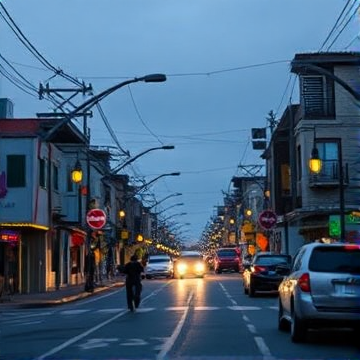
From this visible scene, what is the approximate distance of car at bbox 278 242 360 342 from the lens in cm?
1480

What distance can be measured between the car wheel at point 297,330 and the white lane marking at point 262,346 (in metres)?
0.61

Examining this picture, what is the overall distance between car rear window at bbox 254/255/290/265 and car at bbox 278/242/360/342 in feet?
52.0

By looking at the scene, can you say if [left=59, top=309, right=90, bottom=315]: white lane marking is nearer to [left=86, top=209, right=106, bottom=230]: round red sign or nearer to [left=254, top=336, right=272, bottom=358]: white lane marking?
[left=254, top=336, right=272, bottom=358]: white lane marking

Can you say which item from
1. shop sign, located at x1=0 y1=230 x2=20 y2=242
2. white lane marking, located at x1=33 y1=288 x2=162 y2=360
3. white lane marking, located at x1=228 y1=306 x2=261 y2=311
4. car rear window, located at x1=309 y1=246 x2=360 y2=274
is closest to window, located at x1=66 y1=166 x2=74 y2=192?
shop sign, located at x1=0 y1=230 x2=20 y2=242

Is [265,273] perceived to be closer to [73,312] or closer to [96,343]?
[73,312]

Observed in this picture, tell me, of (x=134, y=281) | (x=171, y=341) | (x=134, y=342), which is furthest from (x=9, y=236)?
(x=171, y=341)

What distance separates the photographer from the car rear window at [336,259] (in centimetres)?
1508

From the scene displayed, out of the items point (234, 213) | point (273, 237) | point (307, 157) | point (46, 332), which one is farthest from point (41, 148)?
point (234, 213)

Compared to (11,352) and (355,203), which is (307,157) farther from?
(11,352)

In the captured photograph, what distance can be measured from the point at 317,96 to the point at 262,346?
120 ft

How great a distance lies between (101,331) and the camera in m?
18.6

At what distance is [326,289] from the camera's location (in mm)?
14828

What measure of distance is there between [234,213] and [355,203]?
254 ft

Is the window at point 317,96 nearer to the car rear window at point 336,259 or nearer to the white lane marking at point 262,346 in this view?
the white lane marking at point 262,346
